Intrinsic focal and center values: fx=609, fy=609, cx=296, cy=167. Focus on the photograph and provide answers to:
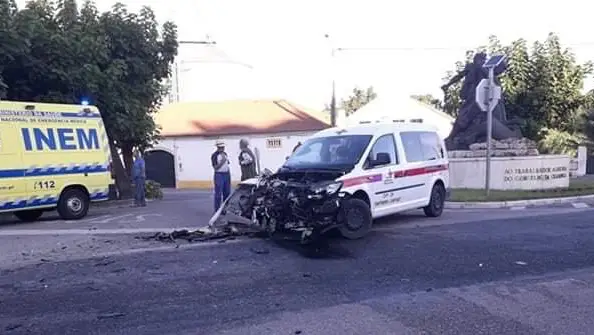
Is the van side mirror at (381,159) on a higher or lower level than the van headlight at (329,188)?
higher

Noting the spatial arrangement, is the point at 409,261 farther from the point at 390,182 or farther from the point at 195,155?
the point at 195,155

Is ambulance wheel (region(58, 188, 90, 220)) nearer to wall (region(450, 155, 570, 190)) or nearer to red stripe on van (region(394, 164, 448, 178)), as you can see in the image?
red stripe on van (region(394, 164, 448, 178))

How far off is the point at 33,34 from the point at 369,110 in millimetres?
41969

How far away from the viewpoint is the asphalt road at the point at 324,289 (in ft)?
17.5

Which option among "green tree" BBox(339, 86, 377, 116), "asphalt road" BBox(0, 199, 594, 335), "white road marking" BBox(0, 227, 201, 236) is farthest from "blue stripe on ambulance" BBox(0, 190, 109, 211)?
"green tree" BBox(339, 86, 377, 116)

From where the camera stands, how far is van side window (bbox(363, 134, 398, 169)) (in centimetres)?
1049

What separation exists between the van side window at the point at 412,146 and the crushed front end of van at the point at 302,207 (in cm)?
209

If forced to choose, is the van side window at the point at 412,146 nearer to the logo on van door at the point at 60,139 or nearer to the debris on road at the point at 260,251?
the debris on road at the point at 260,251

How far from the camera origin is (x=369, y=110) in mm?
55500

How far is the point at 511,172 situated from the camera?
18859mm

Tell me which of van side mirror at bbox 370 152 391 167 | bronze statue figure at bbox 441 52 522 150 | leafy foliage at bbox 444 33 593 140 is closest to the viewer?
van side mirror at bbox 370 152 391 167

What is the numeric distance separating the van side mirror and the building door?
3087 cm

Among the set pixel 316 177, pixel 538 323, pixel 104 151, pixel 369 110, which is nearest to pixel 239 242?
pixel 316 177

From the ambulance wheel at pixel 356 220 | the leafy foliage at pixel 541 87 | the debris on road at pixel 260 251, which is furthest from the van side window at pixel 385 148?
the leafy foliage at pixel 541 87
